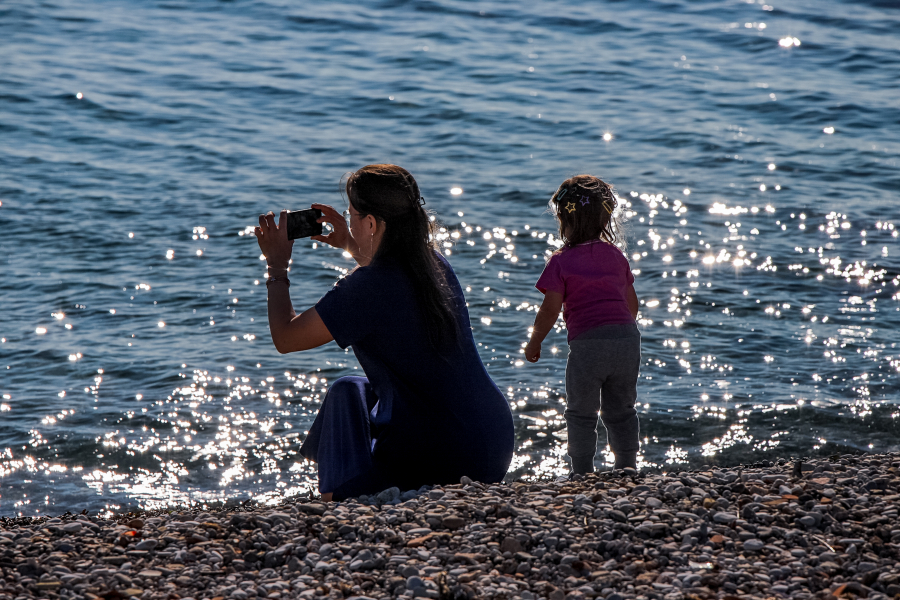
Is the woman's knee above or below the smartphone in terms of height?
below

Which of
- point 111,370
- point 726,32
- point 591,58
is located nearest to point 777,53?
point 726,32

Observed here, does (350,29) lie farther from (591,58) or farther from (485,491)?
(485,491)

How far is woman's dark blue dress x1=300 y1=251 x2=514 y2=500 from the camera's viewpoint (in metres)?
4.13

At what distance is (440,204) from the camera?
12.3 metres

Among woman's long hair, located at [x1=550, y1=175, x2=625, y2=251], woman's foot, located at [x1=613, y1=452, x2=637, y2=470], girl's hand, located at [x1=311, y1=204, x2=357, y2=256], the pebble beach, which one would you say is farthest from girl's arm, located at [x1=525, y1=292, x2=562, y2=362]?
girl's hand, located at [x1=311, y1=204, x2=357, y2=256]

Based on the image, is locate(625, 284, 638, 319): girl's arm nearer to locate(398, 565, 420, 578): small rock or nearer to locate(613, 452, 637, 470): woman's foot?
locate(613, 452, 637, 470): woman's foot

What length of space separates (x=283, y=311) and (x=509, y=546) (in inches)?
59.5

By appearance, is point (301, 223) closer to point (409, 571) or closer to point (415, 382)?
point (415, 382)

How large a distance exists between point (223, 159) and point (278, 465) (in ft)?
29.3

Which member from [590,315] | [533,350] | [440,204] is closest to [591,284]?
[590,315]

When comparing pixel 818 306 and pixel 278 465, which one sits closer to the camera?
pixel 278 465

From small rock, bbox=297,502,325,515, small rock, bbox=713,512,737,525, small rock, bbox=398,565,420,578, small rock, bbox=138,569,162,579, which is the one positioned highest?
small rock, bbox=713,512,737,525

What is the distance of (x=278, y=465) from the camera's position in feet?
21.1

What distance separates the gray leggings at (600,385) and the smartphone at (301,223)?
1543 millimetres
